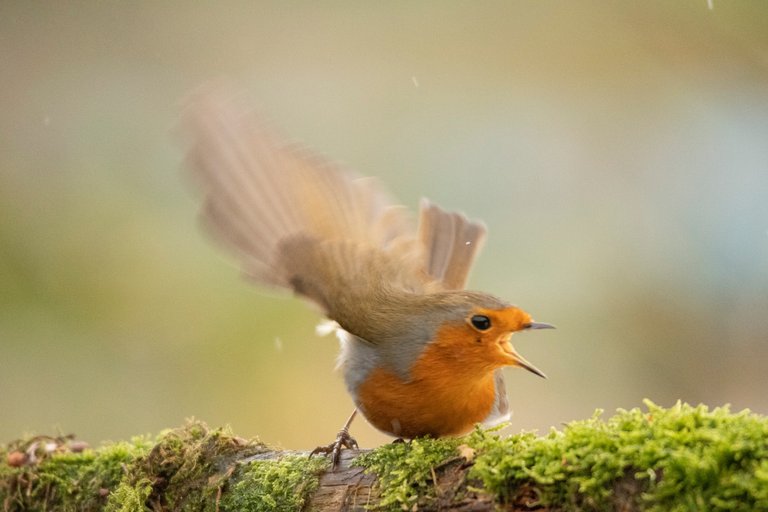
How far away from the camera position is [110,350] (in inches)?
365

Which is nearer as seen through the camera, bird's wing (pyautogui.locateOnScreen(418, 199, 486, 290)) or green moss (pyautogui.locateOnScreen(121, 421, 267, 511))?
green moss (pyautogui.locateOnScreen(121, 421, 267, 511))

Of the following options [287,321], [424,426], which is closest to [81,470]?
[424,426]

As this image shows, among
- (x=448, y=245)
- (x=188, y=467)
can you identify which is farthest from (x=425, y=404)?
(x=448, y=245)

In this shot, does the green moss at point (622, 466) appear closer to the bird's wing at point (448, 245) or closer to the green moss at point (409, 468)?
the green moss at point (409, 468)

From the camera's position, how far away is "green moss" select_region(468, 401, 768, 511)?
2363 millimetres

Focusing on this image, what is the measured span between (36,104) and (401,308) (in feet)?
26.5

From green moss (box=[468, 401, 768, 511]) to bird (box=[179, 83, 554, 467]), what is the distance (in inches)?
27.4

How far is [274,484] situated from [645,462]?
5.01ft

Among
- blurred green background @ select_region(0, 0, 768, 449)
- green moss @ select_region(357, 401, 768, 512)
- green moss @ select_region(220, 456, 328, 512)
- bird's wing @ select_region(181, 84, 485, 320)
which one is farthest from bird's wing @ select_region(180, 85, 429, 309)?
blurred green background @ select_region(0, 0, 768, 449)

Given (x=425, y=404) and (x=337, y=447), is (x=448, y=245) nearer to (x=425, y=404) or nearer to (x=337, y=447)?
(x=425, y=404)

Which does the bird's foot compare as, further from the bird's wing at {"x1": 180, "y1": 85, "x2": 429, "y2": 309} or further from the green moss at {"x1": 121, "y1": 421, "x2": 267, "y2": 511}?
the bird's wing at {"x1": 180, "y1": 85, "x2": 429, "y2": 309}

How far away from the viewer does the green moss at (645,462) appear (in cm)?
236

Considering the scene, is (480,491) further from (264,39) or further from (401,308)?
(264,39)

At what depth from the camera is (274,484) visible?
3441 mm
